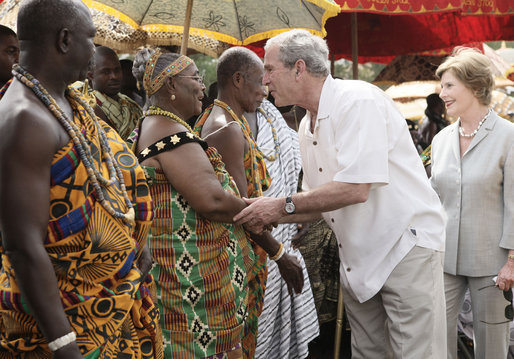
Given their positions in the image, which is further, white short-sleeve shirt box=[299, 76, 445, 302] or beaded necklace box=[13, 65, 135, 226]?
white short-sleeve shirt box=[299, 76, 445, 302]

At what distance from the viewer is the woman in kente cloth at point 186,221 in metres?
3.08

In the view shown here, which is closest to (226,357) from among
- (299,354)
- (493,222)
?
(299,354)

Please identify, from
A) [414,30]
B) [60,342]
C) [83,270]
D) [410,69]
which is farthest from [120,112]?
[410,69]

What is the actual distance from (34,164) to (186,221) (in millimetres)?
1358

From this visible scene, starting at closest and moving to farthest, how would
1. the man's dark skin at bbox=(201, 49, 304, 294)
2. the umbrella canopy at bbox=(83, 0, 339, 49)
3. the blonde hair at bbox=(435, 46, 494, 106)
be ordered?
the man's dark skin at bbox=(201, 49, 304, 294)
the blonde hair at bbox=(435, 46, 494, 106)
the umbrella canopy at bbox=(83, 0, 339, 49)

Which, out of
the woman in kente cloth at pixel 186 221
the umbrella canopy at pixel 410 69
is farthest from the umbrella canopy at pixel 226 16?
the umbrella canopy at pixel 410 69

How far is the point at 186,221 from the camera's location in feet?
10.5

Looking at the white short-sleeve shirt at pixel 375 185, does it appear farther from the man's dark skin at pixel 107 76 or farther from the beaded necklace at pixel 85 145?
the man's dark skin at pixel 107 76

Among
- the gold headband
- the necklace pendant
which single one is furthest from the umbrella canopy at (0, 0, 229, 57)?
the necklace pendant

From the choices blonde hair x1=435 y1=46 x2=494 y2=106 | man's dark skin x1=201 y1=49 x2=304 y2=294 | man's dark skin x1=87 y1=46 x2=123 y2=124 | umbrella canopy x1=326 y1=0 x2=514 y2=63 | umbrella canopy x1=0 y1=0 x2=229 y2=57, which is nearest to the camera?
man's dark skin x1=201 y1=49 x2=304 y2=294

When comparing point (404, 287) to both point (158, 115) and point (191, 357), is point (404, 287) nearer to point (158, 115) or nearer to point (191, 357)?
point (191, 357)

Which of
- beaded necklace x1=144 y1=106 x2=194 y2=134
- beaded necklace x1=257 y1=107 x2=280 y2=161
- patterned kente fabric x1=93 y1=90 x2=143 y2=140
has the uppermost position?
patterned kente fabric x1=93 y1=90 x2=143 y2=140

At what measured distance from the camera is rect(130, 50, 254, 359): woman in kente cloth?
308cm

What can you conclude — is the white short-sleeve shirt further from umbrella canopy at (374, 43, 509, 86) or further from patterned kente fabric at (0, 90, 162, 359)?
umbrella canopy at (374, 43, 509, 86)
